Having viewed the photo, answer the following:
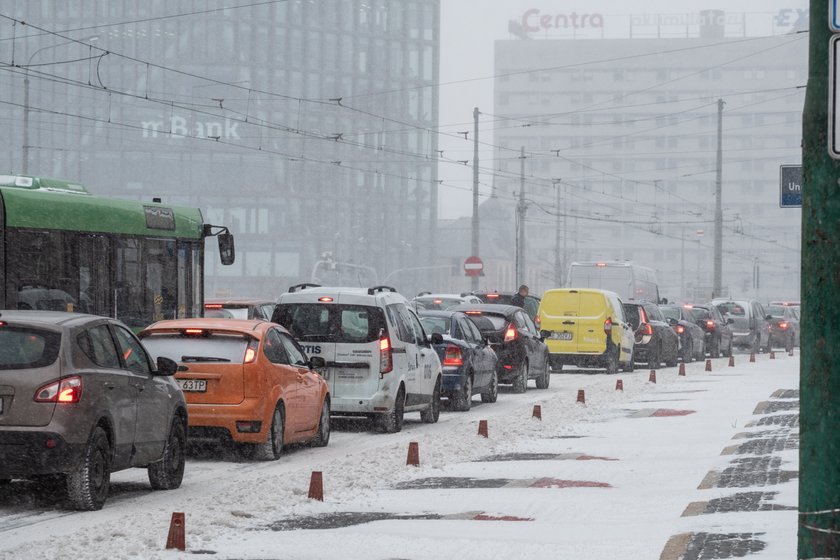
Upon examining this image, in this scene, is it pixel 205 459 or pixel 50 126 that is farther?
pixel 50 126

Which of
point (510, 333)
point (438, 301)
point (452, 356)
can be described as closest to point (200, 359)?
point (452, 356)

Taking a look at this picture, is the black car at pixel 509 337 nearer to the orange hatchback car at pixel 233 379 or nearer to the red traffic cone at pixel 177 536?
the orange hatchback car at pixel 233 379

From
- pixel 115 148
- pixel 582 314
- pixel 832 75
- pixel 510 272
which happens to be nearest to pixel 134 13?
pixel 115 148

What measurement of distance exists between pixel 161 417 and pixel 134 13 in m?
95.7

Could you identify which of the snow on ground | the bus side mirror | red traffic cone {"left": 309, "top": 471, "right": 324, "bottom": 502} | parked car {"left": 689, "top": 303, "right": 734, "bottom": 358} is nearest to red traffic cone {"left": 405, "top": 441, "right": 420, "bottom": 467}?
the snow on ground

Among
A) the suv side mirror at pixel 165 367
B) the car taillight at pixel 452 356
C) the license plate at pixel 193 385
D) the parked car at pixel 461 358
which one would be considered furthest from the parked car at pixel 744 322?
the suv side mirror at pixel 165 367

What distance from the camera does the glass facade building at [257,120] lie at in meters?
104

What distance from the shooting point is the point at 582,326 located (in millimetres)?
33219

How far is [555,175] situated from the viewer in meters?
196

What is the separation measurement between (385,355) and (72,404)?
24.6 feet

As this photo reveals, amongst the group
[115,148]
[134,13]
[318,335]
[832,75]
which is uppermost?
[134,13]

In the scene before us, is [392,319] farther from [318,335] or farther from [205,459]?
[205,459]

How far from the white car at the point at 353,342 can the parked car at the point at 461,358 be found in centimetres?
325

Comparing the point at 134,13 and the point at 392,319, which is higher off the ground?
the point at 134,13
